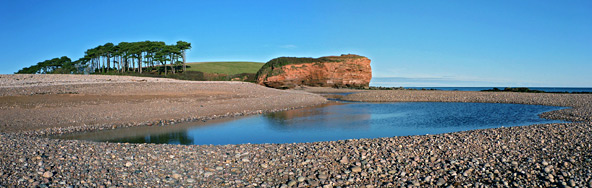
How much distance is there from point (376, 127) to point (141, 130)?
10.9 meters

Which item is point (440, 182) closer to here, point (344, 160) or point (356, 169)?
point (356, 169)

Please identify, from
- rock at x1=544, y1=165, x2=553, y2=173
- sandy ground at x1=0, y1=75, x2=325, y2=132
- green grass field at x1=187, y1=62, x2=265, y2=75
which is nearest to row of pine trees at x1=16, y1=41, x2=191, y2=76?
green grass field at x1=187, y1=62, x2=265, y2=75

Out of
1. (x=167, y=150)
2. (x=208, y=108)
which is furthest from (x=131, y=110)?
(x=167, y=150)

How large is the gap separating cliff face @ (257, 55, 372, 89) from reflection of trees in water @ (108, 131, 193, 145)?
130 ft

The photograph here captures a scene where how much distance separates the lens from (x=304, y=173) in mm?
7887

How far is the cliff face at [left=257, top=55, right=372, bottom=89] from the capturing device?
55281 millimetres

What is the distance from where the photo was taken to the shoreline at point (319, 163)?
717 centimetres

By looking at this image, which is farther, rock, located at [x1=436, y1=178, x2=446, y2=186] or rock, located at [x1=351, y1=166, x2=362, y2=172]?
rock, located at [x1=351, y1=166, x2=362, y2=172]

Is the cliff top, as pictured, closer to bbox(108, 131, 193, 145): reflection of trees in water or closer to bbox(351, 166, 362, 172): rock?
bbox(108, 131, 193, 145): reflection of trees in water

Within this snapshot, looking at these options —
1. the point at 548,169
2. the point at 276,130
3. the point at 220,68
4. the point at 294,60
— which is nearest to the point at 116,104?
the point at 276,130

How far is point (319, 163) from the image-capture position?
8539 mm

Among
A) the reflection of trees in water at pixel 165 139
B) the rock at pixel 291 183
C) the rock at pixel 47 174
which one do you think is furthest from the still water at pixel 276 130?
the rock at pixel 47 174

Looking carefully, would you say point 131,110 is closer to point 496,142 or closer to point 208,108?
point 208,108

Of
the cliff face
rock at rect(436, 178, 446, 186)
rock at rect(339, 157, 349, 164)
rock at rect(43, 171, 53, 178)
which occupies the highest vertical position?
the cliff face
